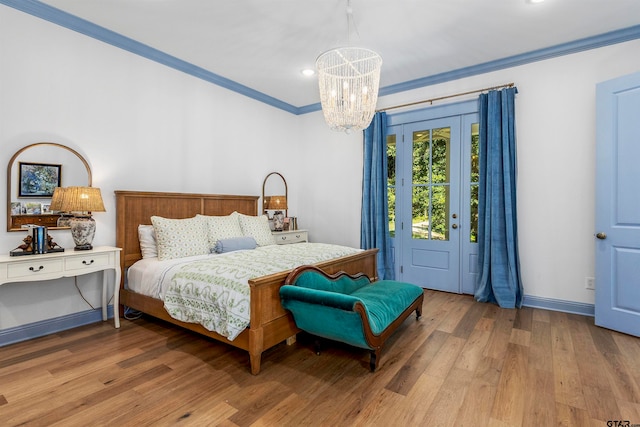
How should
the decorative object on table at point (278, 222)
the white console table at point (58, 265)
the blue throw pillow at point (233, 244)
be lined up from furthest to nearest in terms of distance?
the decorative object on table at point (278, 222), the blue throw pillow at point (233, 244), the white console table at point (58, 265)

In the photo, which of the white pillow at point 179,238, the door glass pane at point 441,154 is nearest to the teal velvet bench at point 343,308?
the white pillow at point 179,238

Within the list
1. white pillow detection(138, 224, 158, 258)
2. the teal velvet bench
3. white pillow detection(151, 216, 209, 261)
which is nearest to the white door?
the teal velvet bench

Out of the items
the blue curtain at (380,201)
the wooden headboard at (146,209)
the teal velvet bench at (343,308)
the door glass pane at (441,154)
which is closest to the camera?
the teal velvet bench at (343,308)

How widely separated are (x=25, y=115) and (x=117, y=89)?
82cm

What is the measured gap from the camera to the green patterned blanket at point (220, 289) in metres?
2.19

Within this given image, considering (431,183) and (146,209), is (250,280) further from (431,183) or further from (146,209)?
(431,183)

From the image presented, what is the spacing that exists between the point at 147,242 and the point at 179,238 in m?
0.36

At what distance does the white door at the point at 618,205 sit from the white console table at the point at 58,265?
441 centimetres

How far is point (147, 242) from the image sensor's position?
10.8 ft

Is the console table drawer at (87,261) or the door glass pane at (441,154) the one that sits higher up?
the door glass pane at (441,154)

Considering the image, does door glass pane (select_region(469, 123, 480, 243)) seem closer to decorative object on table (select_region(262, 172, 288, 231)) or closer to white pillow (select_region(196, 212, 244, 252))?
decorative object on table (select_region(262, 172, 288, 231))

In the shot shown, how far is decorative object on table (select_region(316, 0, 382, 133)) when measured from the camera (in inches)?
100

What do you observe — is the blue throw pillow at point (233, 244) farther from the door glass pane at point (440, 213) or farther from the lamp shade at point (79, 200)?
the door glass pane at point (440, 213)

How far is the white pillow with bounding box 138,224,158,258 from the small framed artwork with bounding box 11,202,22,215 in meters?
0.92
